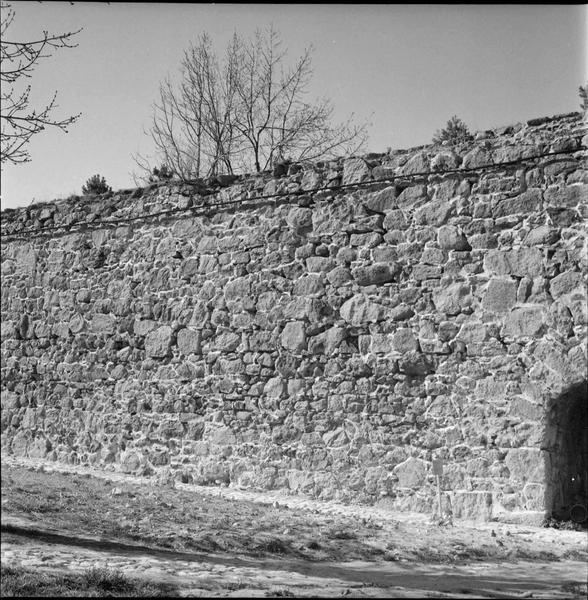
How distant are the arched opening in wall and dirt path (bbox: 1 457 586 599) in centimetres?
48

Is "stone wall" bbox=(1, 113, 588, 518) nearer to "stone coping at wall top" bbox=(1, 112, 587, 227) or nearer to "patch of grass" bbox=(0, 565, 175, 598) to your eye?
"stone coping at wall top" bbox=(1, 112, 587, 227)

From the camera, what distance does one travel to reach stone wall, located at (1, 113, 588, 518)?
24.7ft

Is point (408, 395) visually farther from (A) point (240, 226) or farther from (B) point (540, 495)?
(A) point (240, 226)

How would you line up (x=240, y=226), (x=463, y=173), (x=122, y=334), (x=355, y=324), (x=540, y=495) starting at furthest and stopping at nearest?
1. (x=122, y=334)
2. (x=240, y=226)
3. (x=355, y=324)
4. (x=463, y=173)
5. (x=540, y=495)

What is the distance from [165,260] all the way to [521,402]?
188 inches

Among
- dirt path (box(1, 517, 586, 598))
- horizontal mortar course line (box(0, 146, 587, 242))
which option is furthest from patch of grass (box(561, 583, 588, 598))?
horizontal mortar course line (box(0, 146, 587, 242))

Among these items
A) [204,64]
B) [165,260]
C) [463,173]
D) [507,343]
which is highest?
[204,64]

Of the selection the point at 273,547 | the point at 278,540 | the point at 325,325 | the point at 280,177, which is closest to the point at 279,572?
the point at 273,547

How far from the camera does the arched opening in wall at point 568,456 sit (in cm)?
738

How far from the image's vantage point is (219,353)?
31.4 feet

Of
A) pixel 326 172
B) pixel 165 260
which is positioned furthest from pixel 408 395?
pixel 165 260

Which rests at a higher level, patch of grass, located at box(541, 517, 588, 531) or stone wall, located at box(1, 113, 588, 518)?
stone wall, located at box(1, 113, 588, 518)

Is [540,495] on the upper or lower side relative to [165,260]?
lower

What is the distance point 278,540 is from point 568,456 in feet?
9.75
